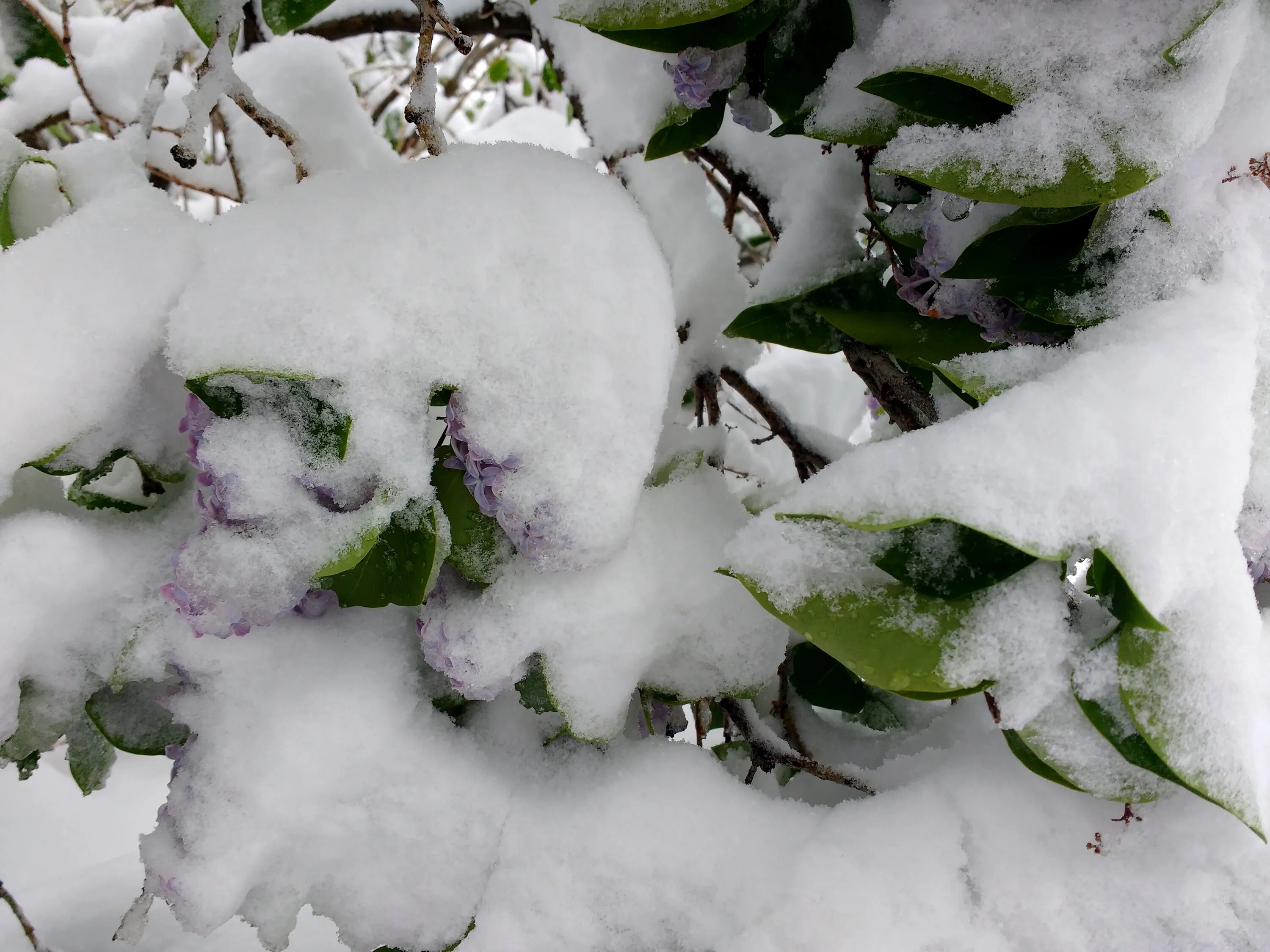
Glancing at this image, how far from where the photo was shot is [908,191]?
561mm

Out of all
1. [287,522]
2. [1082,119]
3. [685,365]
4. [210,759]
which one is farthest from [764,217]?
[210,759]

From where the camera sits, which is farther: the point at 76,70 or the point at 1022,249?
the point at 76,70

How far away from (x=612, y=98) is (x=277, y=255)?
0.33 m

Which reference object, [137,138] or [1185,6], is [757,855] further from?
[137,138]

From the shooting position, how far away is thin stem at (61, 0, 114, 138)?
0.77 meters

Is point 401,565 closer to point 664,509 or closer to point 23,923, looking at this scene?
point 664,509

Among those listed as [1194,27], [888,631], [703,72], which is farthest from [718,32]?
[888,631]

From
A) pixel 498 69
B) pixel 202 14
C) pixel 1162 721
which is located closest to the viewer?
pixel 1162 721

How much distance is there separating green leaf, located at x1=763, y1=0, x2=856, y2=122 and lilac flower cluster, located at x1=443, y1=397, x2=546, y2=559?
290mm

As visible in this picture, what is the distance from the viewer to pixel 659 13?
1.44ft

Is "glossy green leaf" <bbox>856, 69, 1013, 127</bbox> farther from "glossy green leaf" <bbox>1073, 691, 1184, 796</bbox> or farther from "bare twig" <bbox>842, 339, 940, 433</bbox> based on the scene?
"glossy green leaf" <bbox>1073, 691, 1184, 796</bbox>

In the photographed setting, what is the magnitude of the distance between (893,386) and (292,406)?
0.39 metres

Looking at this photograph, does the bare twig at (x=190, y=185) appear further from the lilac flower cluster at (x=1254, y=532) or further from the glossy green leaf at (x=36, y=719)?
the lilac flower cluster at (x=1254, y=532)

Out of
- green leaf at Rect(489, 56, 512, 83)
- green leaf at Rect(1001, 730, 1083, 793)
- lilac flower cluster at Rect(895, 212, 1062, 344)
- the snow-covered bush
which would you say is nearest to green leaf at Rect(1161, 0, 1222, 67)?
the snow-covered bush
